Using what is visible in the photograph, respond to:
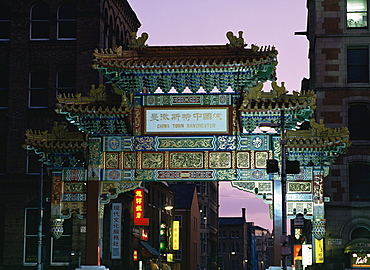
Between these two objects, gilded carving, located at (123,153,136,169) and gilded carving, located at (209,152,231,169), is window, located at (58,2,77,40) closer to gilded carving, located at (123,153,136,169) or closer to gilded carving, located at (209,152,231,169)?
gilded carving, located at (123,153,136,169)

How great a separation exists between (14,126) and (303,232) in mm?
21116

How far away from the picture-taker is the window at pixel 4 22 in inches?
1793

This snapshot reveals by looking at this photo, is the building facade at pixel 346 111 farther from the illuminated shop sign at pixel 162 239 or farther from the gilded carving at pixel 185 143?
the gilded carving at pixel 185 143

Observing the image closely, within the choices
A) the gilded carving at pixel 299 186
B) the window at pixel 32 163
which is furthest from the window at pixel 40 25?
the gilded carving at pixel 299 186

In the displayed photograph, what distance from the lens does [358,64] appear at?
42.0 meters

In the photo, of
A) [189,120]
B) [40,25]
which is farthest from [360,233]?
[40,25]

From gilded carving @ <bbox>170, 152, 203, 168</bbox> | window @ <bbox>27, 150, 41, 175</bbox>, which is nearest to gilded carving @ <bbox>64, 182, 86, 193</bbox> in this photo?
gilded carving @ <bbox>170, 152, 203, 168</bbox>

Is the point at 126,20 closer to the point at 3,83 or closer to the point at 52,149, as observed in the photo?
the point at 3,83

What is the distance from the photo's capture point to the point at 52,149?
1129 inches

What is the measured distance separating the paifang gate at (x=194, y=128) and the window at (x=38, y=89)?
57.1 ft

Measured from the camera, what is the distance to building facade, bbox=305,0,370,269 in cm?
4009

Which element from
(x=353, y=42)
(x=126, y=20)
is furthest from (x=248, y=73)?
(x=126, y=20)

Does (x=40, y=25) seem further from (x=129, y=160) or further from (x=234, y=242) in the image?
(x=234, y=242)

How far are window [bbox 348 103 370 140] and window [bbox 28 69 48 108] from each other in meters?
19.1
